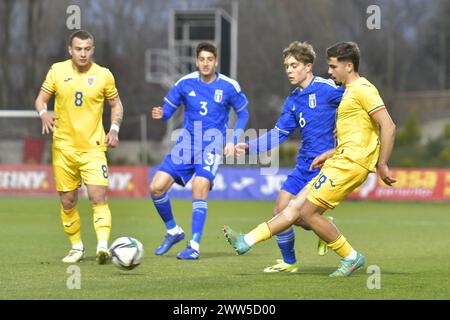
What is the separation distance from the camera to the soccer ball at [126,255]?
873 centimetres

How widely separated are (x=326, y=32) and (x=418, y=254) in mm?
42189

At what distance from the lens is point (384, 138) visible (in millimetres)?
8281

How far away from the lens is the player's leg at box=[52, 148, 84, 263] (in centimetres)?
1021

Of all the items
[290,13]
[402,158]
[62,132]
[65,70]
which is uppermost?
[290,13]

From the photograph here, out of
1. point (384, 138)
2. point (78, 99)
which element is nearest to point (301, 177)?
point (384, 138)

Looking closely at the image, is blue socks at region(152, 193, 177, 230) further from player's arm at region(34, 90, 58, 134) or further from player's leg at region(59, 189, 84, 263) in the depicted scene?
player's arm at region(34, 90, 58, 134)

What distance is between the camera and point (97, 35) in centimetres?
5459

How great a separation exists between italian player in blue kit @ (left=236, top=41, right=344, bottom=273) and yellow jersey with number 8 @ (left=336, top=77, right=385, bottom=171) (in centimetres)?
79

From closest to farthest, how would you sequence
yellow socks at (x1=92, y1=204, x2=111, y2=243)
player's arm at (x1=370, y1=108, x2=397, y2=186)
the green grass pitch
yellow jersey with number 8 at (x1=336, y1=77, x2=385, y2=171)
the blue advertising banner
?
the green grass pitch → player's arm at (x1=370, y1=108, x2=397, y2=186) → yellow jersey with number 8 at (x1=336, y1=77, x2=385, y2=171) → yellow socks at (x1=92, y1=204, x2=111, y2=243) → the blue advertising banner

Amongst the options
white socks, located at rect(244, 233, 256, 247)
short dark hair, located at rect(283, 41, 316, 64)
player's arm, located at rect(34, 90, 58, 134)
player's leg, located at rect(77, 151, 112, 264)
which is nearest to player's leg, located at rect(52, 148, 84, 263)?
player's leg, located at rect(77, 151, 112, 264)

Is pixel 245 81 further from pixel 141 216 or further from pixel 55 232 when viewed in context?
pixel 55 232

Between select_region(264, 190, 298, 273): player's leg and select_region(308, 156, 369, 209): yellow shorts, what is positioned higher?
select_region(308, 156, 369, 209): yellow shorts

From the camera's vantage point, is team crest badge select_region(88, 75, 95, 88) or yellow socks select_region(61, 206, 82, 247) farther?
yellow socks select_region(61, 206, 82, 247)
